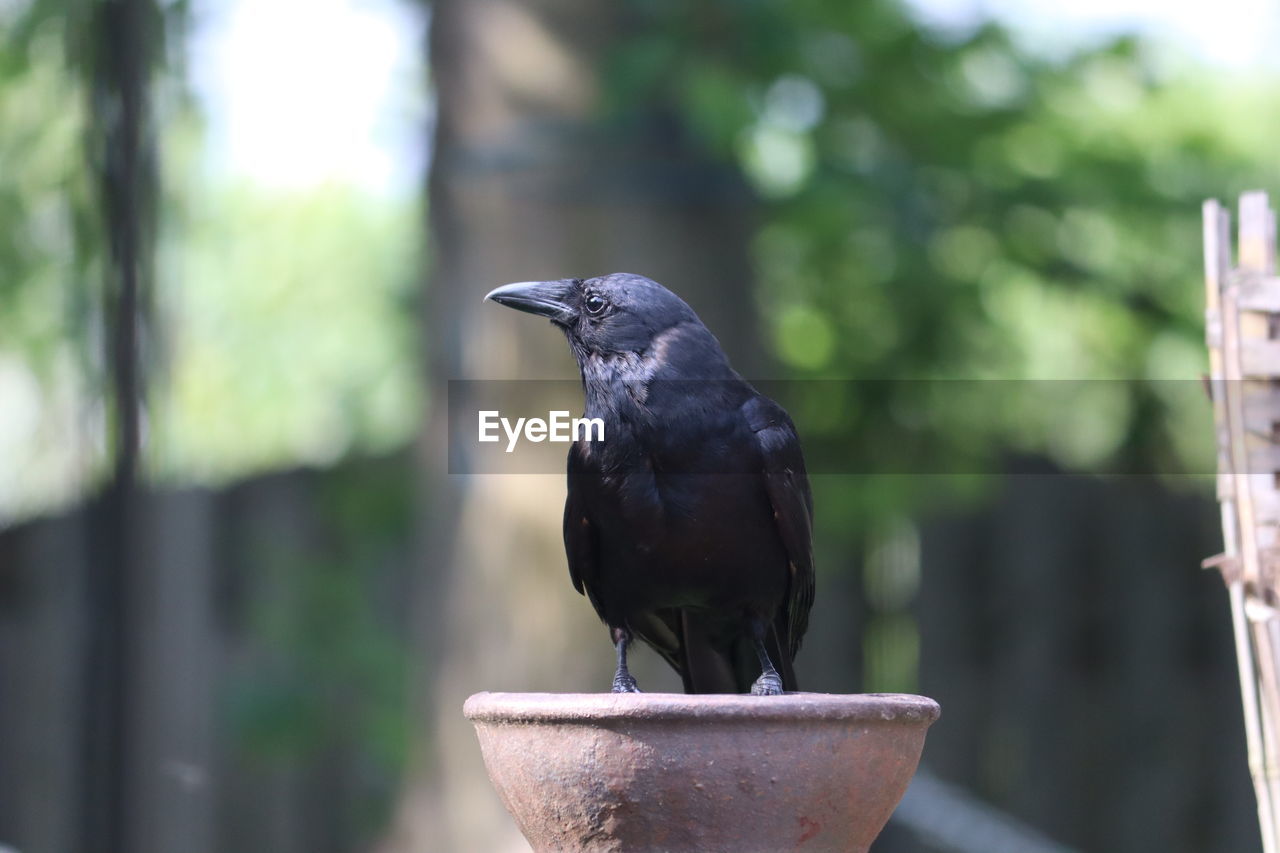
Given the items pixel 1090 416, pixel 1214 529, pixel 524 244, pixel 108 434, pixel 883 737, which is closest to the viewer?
pixel 883 737

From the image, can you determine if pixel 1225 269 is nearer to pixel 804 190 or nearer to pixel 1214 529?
pixel 804 190

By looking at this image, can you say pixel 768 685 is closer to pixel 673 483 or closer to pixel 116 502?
pixel 673 483

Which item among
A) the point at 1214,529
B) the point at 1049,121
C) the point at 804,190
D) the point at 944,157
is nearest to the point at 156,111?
the point at 804,190

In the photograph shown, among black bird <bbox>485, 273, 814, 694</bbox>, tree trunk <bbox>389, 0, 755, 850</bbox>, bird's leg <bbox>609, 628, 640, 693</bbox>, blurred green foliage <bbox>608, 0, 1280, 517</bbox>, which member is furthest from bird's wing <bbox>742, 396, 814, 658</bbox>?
tree trunk <bbox>389, 0, 755, 850</bbox>

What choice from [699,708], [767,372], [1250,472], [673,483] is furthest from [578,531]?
[767,372]

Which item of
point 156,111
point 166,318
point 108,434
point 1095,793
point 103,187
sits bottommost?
point 1095,793

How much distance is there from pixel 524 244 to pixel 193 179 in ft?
4.33

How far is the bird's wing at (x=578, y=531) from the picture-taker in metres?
2.53

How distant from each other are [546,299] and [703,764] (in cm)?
98

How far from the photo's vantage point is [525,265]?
5.28 meters

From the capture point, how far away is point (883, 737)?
2145mm

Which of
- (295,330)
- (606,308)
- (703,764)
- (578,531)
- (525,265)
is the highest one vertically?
(295,330)

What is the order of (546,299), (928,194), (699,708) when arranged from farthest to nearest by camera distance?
(928,194), (546,299), (699,708)

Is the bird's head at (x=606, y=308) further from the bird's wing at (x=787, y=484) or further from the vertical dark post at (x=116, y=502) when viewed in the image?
the vertical dark post at (x=116, y=502)
